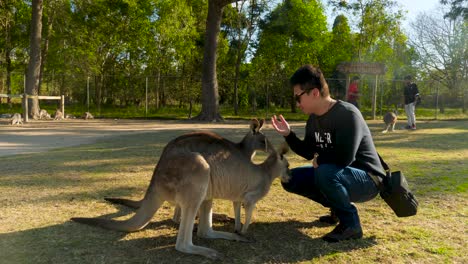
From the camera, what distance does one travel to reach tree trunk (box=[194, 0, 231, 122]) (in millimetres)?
13695

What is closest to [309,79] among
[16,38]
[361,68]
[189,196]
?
[189,196]

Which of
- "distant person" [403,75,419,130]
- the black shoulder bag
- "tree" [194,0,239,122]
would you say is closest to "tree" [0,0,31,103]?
"tree" [194,0,239,122]

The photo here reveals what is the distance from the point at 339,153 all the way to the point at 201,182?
0.91 metres

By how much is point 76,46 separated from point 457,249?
2269cm

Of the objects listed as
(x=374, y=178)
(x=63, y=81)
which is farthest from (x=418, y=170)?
(x=63, y=81)

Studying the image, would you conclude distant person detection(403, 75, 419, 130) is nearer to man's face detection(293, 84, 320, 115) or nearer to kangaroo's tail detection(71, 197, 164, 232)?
man's face detection(293, 84, 320, 115)

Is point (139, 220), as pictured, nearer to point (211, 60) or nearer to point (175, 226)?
point (175, 226)

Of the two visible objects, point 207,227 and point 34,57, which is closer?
point 207,227

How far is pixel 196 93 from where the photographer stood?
17766 mm

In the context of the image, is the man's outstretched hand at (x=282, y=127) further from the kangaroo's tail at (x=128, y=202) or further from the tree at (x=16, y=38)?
the tree at (x=16, y=38)

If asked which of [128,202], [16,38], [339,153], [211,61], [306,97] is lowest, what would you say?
[128,202]

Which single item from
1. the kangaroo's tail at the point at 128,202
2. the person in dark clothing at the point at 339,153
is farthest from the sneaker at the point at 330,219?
the kangaroo's tail at the point at 128,202

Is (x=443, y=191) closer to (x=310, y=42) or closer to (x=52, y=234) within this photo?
(x=52, y=234)

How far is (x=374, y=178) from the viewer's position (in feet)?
8.93
